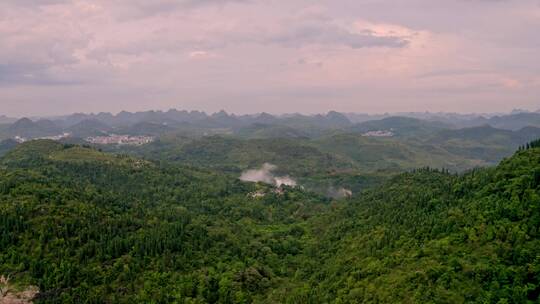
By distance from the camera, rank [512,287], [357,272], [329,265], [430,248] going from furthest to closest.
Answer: [329,265] < [357,272] < [430,248] < [512,287]

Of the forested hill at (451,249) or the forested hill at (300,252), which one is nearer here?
the forested hill at (451,249)

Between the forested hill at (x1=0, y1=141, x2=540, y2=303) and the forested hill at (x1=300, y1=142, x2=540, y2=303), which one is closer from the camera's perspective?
the forested hill at (x1=300, y1=142, x2=540, y2=303)

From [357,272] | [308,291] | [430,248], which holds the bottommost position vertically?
[308,291]

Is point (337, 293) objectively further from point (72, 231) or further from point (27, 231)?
point (27, 231)

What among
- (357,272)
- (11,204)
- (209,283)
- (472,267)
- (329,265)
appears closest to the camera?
(472,267)

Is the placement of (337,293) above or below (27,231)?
below

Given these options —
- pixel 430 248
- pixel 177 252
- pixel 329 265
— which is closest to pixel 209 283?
pixel 177 252

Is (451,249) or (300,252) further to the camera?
(300,252)

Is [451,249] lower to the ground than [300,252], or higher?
higher
